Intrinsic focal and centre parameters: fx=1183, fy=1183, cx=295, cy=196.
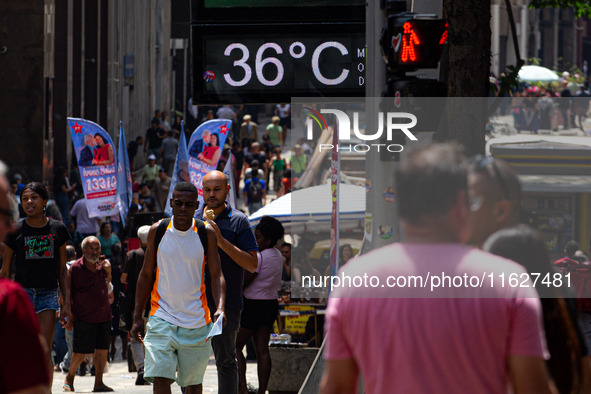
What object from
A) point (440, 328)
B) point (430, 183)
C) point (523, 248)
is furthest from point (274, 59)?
point (440, 328)

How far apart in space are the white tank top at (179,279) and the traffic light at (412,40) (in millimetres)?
1911

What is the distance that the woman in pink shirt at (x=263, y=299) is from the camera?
10.0 m

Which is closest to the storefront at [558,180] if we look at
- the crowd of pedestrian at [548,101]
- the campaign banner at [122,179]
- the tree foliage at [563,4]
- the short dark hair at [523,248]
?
the short dark hair at [523,248]

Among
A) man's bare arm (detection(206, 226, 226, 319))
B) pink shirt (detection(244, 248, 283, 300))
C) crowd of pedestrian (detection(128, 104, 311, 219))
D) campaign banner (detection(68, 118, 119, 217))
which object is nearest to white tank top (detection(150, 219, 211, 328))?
man's bare arm (detection(206, 226, 226, 319))

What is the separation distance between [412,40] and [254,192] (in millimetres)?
19680

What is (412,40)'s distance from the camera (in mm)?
8031

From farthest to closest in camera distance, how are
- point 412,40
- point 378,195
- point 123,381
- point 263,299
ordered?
point 123,381
point 263,299
point 378,195
point 412,40

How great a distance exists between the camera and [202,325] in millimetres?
7695

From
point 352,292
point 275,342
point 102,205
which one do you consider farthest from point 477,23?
point 102,205

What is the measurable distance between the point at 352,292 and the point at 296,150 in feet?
69.9

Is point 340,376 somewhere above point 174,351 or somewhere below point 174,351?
above

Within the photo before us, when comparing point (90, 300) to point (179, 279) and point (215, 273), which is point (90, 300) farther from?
point (179, 279)

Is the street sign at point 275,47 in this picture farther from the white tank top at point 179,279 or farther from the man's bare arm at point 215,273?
the white tank top at point 179,279

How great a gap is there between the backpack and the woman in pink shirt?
17.2 m
